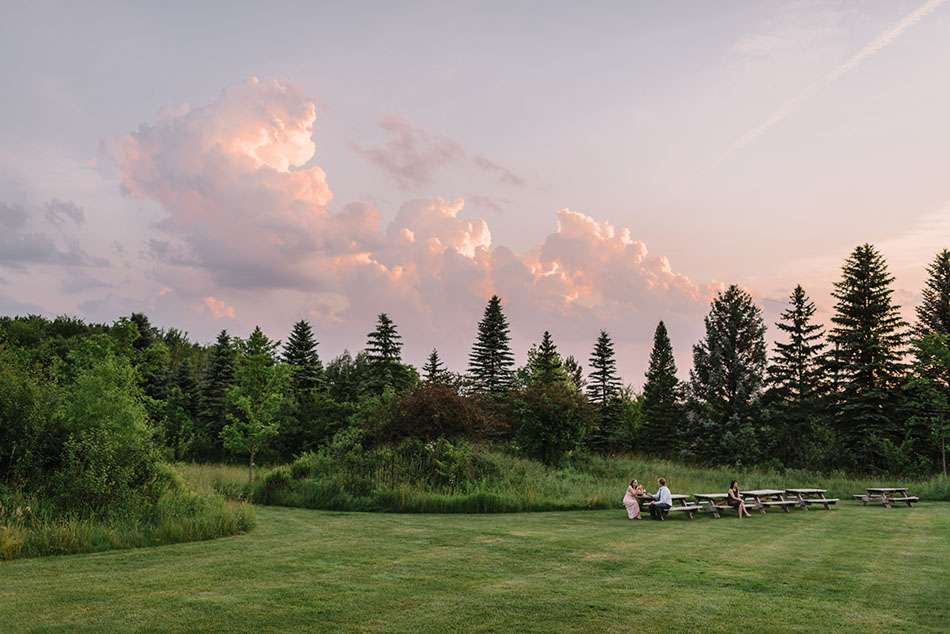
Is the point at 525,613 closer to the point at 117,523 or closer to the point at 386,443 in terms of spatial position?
the point at 117,523

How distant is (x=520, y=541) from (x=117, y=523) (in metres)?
6.91

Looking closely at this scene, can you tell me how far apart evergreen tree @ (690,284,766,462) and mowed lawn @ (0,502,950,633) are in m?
35.2

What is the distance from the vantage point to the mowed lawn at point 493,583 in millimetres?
6656

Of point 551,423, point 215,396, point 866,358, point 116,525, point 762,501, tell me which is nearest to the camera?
point 116,525

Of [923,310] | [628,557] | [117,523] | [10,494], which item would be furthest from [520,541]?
[923,310]

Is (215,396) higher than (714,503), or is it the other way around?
(215,396)

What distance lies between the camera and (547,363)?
58.5 meters

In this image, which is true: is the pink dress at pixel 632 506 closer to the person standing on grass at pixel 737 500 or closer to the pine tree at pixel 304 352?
the person standing on grass at pixel 737 500

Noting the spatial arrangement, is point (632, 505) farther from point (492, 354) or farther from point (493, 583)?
point (492, 354)

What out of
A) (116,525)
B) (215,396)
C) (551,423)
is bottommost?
(116,525)

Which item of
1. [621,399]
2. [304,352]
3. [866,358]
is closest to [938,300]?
[866,358]

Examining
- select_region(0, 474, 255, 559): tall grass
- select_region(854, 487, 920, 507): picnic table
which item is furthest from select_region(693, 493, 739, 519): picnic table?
select_region(0, 474, 255, 559): tall grass

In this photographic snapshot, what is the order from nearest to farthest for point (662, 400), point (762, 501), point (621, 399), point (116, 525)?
1. point (116, 525)
2. point (762, 501)
3. point (662, 400)
4. point (621, 399)

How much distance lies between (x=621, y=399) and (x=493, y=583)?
57300 millimetres
